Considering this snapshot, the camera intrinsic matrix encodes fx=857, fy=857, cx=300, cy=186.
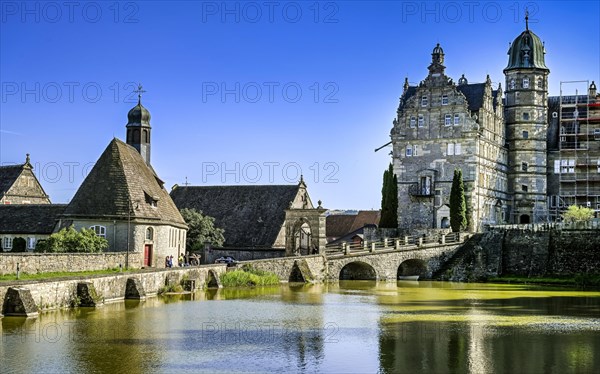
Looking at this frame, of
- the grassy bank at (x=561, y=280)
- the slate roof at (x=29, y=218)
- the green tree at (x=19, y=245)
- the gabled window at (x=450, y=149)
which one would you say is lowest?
the grassy bank at (x=561, y=280)

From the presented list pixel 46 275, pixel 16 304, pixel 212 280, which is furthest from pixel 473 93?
pixel 16 304

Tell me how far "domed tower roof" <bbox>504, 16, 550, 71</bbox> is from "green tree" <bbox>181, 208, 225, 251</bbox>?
29018 mm

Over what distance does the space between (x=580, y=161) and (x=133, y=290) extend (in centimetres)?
4822

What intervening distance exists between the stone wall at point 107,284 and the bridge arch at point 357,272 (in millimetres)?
14706

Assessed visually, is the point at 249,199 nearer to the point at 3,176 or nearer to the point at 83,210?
the point at 3,176

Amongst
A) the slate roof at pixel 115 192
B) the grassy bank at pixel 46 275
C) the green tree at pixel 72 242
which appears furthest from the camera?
the slate roof at pixel 115 192

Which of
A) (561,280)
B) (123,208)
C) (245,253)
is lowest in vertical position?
(561,280)

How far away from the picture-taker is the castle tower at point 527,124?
7231 centimetres

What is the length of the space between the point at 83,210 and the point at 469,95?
117ft

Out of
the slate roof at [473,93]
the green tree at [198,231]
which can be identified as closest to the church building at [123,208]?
the green tree at [198,231]

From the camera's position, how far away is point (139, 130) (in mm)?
57812

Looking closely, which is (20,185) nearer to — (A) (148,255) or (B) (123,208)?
(A) (148,255)

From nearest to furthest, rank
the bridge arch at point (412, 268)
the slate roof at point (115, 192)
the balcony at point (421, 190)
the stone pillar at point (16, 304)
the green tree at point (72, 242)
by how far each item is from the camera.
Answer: the stone pillar at point (16, 304), the green tree at point (72, 242), the slate roof at point (115, 192), the bridge arch at point (412, 268), the balcony at point (421, 190)

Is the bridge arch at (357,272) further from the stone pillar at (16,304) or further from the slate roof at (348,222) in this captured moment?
the stone pillar at (16,304)
